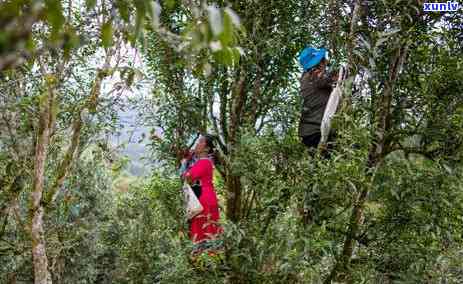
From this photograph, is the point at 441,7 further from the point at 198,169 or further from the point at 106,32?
the point at 106,32

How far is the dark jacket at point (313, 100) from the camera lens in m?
5.23

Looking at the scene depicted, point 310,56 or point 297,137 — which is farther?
point 310,56

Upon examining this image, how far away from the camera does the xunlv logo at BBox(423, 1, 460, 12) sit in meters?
4.46

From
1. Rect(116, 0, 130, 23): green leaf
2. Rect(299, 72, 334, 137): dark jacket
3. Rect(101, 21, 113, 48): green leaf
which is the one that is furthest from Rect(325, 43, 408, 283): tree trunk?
Rect(101, 21, 113, 48): green leaf

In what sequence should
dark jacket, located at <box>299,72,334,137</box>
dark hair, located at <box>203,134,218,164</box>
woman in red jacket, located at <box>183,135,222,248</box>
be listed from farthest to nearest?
woman in red jacket, located at <box>183,135,222,248</box>
dark hair, located at <box>203,134,218,164</box>
dark jacket, located at <box>299,72,334,137</box>

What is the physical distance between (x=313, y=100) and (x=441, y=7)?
1.49 m

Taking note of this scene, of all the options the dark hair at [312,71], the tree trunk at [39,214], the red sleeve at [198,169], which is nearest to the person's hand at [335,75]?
the dark hair at [312,71]

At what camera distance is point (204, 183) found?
5945 mm

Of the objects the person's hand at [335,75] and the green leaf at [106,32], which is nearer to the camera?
the green leaf at [106,32]

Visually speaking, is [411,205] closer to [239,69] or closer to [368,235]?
[368,235]

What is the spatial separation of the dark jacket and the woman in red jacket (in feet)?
3.23

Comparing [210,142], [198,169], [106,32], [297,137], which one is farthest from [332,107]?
[106,32]

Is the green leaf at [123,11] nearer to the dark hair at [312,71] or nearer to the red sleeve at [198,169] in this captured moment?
the dark hair at [312,71]

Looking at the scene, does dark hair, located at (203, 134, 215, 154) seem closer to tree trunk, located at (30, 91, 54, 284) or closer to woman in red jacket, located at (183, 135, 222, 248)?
woman in red jacket, located at (183, 135, 222, 248)
